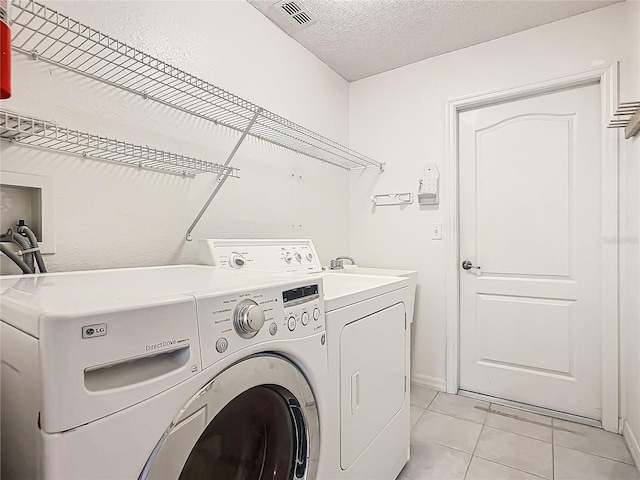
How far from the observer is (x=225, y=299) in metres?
0.72

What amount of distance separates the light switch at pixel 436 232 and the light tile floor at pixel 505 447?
1.11 metres

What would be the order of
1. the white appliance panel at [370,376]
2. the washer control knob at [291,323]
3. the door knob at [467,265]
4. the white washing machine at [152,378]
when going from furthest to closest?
the door knob at [467,265] → the white appliance panel at [370,376] → the washer control knob at [291,323] → the white washing machine at [152,378]

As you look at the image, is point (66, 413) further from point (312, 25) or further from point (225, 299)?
point (312, 25)

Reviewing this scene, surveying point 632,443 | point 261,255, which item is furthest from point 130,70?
point 632,443

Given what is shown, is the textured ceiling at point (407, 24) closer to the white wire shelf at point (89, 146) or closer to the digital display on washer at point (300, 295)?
the white wire shelf at point (89, 146)

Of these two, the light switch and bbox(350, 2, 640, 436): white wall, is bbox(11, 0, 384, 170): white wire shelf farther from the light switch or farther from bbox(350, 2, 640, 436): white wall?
the light switch

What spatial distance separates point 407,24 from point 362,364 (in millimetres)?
1992

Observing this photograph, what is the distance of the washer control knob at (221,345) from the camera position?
692mm

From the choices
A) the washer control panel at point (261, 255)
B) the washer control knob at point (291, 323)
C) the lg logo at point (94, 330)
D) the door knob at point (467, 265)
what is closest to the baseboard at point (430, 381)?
the door knob at point (467, 265)

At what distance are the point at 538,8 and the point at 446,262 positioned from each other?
158 centimetres

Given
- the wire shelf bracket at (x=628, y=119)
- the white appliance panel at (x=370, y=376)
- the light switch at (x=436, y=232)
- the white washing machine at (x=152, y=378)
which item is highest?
the wire shelf bracket at (x=628, y=119)

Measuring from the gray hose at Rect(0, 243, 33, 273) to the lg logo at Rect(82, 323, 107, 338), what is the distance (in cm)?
70

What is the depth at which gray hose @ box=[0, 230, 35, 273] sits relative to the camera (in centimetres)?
104

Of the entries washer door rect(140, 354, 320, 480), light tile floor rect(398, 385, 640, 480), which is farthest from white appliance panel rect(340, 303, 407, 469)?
light tile floor rect(398, 385, 640, 480)
